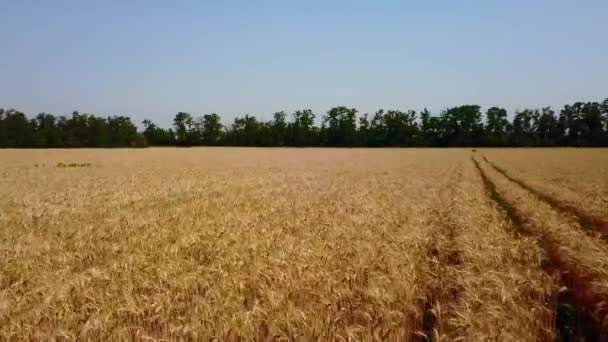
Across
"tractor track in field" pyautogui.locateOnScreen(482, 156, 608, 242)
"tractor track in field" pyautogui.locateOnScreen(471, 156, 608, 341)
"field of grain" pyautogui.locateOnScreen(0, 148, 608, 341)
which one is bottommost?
"tractor track in field" pyautogui.locateOnScreen(482, 156, 608, 242)

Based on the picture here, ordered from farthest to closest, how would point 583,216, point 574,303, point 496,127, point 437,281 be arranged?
point 496,127 < point 583,216 < point 437,281 < point 574,303

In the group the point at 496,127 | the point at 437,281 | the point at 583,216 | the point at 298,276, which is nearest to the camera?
the point at 298,276

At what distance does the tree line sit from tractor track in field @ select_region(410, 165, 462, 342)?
4008 inches

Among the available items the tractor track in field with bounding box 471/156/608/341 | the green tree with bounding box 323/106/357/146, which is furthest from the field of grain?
the green tree with bounding box 323/106/357/146

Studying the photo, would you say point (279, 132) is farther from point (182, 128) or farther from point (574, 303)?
point (574, 303)

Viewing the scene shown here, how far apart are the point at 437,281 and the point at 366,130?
108213 mm

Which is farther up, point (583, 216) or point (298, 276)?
point (298, 276)

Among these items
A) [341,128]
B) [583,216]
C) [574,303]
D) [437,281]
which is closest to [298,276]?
[437,281]

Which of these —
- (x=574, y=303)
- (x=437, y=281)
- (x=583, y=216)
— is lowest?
(x=583, y=216)

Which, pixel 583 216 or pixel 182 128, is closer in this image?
pixel 583 216

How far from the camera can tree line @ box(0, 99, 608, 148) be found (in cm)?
10444

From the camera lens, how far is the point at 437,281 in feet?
17.9

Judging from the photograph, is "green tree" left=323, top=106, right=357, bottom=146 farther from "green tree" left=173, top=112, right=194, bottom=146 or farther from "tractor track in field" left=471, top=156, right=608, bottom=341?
"tractor track in field" left=471, top=156, right=608, bottom=341

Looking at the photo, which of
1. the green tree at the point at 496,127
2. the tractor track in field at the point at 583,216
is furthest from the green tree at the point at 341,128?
the tractor track in field at the point at 583,216
